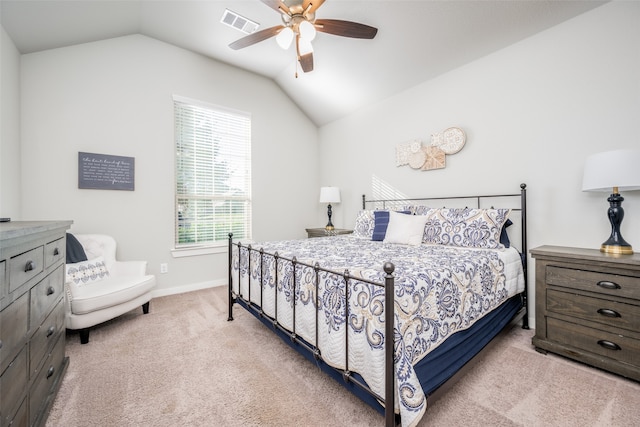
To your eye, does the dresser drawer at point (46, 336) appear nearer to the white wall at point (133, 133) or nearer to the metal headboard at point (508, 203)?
the white wall at point (133, 133)

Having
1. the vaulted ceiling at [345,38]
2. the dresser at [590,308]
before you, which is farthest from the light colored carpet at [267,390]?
the vaulted ceiling at [345,38]

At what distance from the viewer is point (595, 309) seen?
71.3 inches

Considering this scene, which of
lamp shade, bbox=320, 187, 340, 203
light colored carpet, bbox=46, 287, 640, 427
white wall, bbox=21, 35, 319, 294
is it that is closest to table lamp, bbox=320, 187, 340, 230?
lamp shade, bbox=320, 187, 340, 203

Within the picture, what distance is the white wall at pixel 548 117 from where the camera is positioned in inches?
80.9

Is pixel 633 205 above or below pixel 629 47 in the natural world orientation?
below

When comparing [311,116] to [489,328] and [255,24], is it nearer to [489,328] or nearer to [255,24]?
[255,24]

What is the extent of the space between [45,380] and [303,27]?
8.72ft

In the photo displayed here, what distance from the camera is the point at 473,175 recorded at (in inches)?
113

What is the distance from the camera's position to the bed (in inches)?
46.2

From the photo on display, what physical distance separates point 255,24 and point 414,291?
3.21 metres

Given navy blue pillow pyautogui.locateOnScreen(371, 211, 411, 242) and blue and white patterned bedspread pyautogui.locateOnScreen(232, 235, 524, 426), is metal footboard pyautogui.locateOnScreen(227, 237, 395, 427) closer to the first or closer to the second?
blue and white patterned bedspread pyautogui.locateOnScreen(232, 235, 524, 426)

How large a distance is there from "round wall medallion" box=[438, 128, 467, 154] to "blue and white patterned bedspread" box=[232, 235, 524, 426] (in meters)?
1.28

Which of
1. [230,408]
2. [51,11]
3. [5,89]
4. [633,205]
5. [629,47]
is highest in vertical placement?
[51,11]

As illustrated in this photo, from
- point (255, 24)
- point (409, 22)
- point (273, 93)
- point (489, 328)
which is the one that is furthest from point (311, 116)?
point (489, 328)
